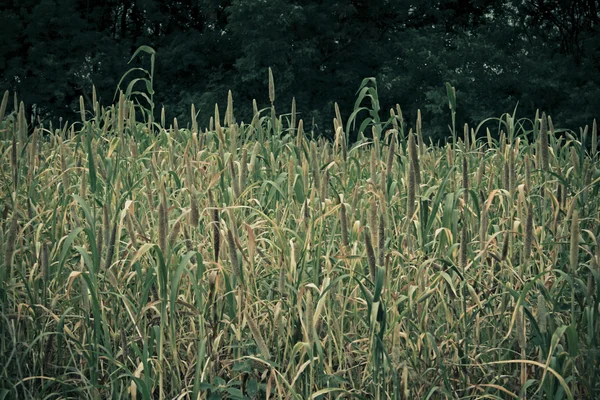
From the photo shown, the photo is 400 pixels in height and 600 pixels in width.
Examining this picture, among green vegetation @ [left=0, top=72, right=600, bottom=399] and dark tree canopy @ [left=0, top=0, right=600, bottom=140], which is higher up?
dark tree canopy @ [left=0, top=0, right=600, bottom=140]

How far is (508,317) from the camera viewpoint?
6.66ft

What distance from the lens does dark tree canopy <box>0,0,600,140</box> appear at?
12312mm

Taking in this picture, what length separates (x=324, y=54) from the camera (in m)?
14.7

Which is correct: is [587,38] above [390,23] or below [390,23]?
below

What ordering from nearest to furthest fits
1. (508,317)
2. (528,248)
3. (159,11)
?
(528,248), (508,317), (159,11)

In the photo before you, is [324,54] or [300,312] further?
[324,54]

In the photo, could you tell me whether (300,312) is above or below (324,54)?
below

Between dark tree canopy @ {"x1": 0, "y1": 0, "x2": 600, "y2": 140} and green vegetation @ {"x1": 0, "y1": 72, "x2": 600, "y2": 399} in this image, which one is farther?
dark tree canopy @ {"x1": 0, "y1": 0, "x2": 600, "y2": 140}

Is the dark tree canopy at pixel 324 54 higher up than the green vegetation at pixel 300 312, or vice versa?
the dark tree canopy at pixel 324 54

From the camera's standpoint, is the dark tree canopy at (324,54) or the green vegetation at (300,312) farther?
the dark tree canopy at (324,54)

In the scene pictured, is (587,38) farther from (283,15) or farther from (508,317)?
(508,317)

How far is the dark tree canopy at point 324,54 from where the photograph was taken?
40.4 feet

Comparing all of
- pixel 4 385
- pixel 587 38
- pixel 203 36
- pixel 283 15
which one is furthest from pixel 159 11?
pixel 4 385

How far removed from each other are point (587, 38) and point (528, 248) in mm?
12356
